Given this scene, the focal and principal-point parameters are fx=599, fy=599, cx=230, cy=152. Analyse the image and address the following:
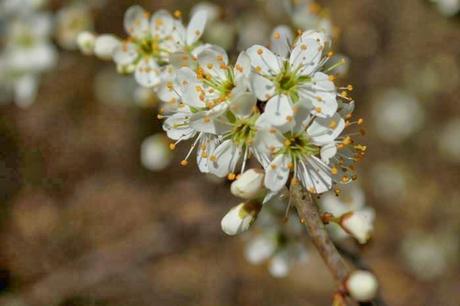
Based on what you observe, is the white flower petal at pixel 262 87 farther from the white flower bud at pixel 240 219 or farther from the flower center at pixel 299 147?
the white flower bud at pixel 240 219

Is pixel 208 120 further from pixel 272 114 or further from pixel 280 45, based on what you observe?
pixel 280 45

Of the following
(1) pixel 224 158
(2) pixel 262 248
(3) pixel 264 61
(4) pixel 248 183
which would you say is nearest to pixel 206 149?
(1) pixel 224 158

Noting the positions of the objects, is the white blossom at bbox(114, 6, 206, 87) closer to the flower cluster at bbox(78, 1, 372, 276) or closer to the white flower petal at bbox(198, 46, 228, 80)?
the flower cluster at bbox(78, 1, 372, 276)

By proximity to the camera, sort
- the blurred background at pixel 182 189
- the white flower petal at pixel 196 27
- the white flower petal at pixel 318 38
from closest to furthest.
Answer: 1. the white flower petal at pixel 318 38
2. the white flower petal at pixel 196 27
3. the blurred background at pixel 182 189

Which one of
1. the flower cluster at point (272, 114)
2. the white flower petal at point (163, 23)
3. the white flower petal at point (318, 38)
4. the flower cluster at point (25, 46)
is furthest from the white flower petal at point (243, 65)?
the flower cluster at point (25, 46)

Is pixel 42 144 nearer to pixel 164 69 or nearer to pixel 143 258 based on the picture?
pixel 143 258

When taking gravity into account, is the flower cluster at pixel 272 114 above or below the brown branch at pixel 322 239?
above
